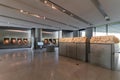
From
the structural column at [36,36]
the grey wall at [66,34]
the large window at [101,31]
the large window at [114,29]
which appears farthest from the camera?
the grey wall at [66,34]

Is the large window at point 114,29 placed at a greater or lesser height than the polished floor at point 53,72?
greater

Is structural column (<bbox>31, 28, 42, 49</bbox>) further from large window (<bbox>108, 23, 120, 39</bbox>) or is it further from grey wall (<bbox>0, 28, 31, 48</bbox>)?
large window (<bbox>108, 23, 120, 39</bbox>)

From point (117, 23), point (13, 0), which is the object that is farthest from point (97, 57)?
point (117, 23)

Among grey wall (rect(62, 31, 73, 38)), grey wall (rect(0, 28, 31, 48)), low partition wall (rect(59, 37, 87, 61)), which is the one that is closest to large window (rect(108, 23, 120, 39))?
low partition wall (rect(59, 37, 87, 61))

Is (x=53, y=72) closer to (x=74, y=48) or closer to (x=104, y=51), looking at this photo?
(x=104, y=51)

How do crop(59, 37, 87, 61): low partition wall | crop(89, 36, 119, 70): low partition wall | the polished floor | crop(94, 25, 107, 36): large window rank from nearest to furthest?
the polished floor < crop(89, 36, 119, 70): low partition wall < crop(59, 37, 87, 61): low partition wall < crop(94, 25, 107, 36): large window

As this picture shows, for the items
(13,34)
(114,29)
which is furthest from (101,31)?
(13,34)

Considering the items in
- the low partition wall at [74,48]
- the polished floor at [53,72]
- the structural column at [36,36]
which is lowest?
the polished floor at [53,72]

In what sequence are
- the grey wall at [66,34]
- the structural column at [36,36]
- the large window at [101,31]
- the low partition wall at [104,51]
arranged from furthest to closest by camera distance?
the grey wall at [66,34], the structural column at [36,36], the large window at [101,31], the low partition wall at [104,51]

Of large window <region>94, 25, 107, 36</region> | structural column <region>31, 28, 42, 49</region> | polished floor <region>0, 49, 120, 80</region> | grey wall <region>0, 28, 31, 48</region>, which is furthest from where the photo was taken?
structural column <region>31, 28, 42, 49</region>

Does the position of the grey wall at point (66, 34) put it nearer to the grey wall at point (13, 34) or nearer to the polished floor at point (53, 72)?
→ the grey wall at point (13, 34)

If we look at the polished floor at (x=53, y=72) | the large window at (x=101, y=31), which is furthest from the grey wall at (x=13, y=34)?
the polished floor at (x=53, y=72)

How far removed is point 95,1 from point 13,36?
50.7ft

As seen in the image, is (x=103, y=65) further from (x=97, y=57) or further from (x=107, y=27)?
(x=107, y=27)
